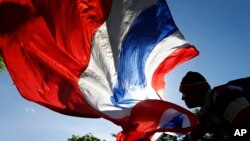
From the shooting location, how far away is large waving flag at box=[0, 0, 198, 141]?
16.0 ft

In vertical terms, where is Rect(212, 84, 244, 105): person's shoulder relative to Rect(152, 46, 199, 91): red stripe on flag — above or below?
above

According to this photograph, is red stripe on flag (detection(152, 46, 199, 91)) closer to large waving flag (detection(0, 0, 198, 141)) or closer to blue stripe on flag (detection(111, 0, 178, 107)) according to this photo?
large waving flag (detection(0, 0, 198, 141))

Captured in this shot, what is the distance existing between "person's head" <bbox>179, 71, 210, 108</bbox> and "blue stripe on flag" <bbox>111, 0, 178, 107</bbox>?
5.09 feet

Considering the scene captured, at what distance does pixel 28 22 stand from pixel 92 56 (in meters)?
1.02

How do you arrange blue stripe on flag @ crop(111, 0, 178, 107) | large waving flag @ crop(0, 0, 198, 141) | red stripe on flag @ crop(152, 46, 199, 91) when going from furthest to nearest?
red stripe on flag @ crop(152, 46, 199, 91) → blue stripe on flag @ crop(111, 0, 178, 107) → large waving flag @ crop(0, 0, 198, 141)

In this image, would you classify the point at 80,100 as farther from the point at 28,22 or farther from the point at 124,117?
the point at 28,22

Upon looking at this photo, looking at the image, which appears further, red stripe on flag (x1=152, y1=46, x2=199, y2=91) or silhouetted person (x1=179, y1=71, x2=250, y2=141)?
red stripe on flag (x1=152, y1=46, x2=199, y2=91)

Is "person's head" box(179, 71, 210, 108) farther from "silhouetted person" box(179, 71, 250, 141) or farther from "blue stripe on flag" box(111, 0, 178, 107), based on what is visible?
"blue stripe on flag" box(111, 0, 178, 107)

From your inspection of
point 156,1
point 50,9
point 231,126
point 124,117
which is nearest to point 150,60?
point 156,1

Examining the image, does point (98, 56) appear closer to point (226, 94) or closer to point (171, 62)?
point (171, 62)

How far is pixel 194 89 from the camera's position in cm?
391

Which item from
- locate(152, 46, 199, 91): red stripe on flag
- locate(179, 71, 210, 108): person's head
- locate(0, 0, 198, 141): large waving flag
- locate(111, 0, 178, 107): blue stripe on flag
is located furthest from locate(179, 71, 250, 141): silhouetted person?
locate(152, 46, 199, 91): red stripe on flag

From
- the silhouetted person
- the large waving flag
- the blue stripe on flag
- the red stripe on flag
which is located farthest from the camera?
the red stripe on flag

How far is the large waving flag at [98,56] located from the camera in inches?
191
